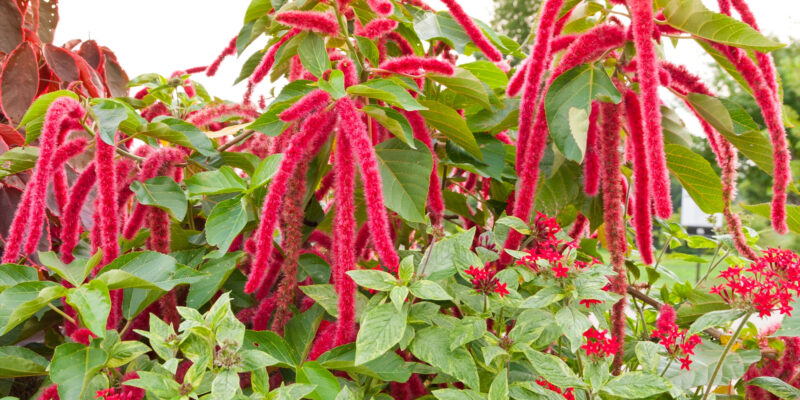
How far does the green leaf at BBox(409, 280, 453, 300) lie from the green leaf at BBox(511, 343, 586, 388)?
0.11 m

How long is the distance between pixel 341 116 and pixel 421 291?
23 centimetres

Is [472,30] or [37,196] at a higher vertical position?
[472,30]

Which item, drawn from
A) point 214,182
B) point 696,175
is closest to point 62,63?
point 214,182

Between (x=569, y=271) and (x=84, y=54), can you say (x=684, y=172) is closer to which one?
(x=569, y=271)

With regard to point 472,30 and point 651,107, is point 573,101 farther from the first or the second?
point 472,30

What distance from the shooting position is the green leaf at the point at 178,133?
0.91 meters

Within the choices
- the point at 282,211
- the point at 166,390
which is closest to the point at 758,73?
the point at 282,211

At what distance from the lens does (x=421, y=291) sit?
0.65m

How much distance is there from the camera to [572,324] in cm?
66

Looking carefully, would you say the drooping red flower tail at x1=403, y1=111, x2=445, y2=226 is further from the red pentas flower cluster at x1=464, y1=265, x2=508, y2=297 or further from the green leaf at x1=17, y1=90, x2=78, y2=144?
the green leaf at x1=17, y1=90, x2=78, y2=144

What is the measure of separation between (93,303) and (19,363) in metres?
0.20

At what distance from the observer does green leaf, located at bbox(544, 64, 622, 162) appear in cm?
73

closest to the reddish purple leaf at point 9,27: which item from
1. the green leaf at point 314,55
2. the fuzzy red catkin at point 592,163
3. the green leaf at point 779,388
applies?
the green leaf at point 314,55

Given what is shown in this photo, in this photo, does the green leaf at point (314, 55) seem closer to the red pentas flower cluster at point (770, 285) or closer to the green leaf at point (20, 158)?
the green leaf at point (20, 158)
